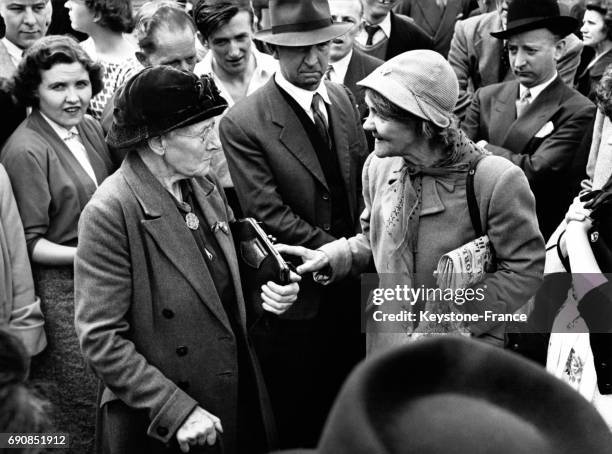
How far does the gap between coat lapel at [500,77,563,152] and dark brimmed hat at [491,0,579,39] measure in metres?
0.31

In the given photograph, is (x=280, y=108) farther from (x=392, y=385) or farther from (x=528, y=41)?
(x=392, y=385)

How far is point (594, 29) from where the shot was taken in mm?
5887

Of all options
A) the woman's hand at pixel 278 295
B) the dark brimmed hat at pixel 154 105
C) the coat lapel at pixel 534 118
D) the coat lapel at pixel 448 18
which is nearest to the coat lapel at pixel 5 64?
the dark brimmed hat at pixel 154 105

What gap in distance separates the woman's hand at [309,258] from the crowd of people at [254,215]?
0.05 ft

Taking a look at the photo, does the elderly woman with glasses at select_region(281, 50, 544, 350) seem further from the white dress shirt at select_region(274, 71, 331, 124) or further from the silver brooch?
the white dress shirt at select_region(274, 71, 331, 124)

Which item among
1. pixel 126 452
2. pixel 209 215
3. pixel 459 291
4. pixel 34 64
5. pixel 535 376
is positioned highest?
pixel 535 376

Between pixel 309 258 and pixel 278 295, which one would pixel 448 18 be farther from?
pixel 278 295

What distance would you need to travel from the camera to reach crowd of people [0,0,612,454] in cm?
333

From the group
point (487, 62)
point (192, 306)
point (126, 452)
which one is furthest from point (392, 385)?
point (487, 62)

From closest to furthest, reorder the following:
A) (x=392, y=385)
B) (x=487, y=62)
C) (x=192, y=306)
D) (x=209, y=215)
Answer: (x=392, y=385)
(x=192, y=306)
(x=209, y=215)
(x=487, y=62)

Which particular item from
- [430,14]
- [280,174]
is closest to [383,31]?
[430,14]

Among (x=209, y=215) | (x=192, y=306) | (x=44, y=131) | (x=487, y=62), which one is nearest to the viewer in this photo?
(x=192, y=306)

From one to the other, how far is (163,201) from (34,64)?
1.60 m

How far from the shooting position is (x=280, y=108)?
4574 millimetres
